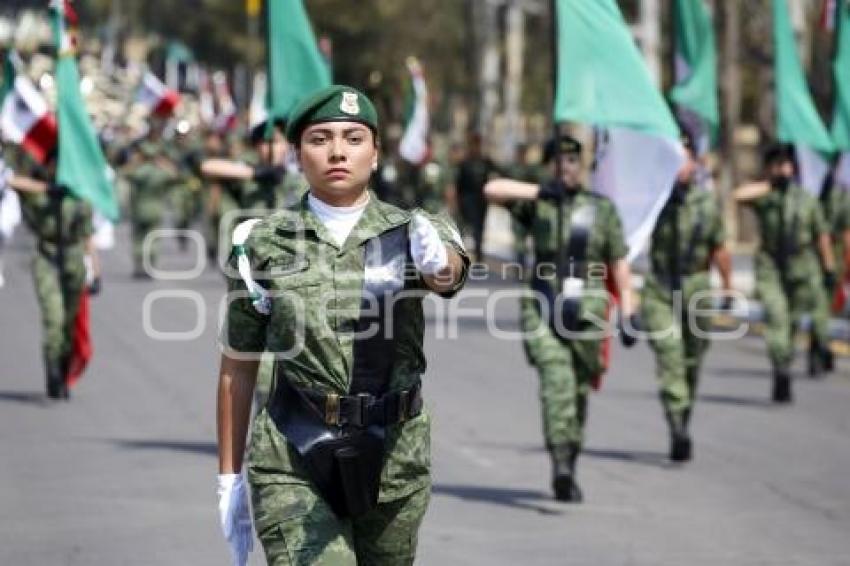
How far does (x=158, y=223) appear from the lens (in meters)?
31.6

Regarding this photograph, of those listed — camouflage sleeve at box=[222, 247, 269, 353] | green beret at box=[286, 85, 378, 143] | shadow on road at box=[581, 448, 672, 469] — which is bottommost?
shadow on road at box=[581, 448, 672, 469]

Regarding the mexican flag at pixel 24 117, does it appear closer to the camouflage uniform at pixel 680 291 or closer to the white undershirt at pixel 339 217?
the camouflage uniform at pixel 680 291

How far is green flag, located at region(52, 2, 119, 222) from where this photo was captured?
16.1m

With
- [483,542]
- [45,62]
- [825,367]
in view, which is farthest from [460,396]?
[45,62]

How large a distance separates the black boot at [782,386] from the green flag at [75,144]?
15.0 ft

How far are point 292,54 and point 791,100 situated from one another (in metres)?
5.35

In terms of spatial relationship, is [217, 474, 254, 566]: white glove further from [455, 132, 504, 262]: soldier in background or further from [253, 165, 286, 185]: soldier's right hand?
[455, 132, 504, 262]: soldier in background

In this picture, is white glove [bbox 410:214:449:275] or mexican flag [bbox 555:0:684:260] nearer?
white glove [bbox 410:214:449:275]

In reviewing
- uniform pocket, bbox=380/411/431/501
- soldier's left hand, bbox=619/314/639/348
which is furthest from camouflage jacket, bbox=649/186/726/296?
uniform pocket, bbox=380/411/431/501

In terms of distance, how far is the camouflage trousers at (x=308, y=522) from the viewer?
629 cm

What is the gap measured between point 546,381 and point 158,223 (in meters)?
20.3

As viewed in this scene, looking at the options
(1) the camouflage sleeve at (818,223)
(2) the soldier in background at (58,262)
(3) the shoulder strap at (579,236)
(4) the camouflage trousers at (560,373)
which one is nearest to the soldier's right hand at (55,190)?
(2) the soldier in background at (58,262)

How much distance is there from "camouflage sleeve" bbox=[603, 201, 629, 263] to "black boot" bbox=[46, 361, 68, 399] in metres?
5.40

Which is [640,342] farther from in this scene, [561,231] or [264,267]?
[264,267]
